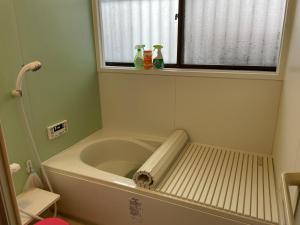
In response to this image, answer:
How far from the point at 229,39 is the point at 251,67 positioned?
280mm

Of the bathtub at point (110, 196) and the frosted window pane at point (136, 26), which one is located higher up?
the frosted window pane at point (136, 26)

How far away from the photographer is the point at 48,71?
5.74 feet

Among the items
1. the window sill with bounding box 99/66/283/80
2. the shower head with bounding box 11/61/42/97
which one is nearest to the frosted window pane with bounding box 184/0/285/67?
the window sill with bounding box 99/66/283/80

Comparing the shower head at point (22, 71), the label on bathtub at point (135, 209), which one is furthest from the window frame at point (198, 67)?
the label on bathtub at point (135, 209)

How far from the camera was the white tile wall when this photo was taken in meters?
1.83

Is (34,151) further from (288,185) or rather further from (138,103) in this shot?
(288,185)

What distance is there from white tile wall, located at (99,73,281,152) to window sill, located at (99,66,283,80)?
30 mm

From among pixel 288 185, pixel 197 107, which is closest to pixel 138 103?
pixel 197 107

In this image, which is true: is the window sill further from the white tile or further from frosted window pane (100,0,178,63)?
frosted window pane (100,0,178,63)

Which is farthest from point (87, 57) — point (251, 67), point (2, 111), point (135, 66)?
point (251, 67)

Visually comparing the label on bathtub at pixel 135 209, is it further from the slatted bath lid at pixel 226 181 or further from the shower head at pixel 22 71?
the shower head at pixel 22 71

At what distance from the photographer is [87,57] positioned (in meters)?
2.12

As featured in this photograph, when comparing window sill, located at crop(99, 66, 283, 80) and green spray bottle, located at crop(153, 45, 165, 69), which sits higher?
green spray bottle, located at crop(153, 45, 165, 69)

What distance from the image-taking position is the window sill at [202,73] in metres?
1.75
